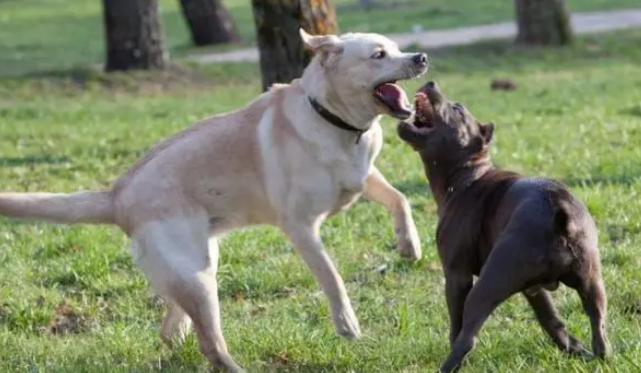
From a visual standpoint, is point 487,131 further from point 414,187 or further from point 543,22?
point 543,22

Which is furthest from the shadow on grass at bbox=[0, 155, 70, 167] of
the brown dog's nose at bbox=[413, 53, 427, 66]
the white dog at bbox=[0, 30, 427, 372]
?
the brown dog's nose at bbox=[413, 53, 427, 66]

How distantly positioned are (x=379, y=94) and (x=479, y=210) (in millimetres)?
1109

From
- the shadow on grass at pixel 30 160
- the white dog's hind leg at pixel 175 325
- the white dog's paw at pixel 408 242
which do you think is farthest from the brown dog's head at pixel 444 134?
the shadow on grass at pixel 30 160

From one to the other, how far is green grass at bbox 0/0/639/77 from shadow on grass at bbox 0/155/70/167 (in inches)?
365

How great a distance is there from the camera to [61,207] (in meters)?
6.39

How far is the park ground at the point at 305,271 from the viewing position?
6074mm

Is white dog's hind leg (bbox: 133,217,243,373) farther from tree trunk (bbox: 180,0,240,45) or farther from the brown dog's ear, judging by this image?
tree trunk (bbox: 180,0,240,45)

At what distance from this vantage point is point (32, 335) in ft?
22.9

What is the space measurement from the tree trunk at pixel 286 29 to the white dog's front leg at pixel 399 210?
3772 millimetres

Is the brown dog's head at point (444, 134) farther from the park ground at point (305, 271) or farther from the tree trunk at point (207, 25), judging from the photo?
the tree trunk at point (207, 25)

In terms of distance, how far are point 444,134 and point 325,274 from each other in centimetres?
89

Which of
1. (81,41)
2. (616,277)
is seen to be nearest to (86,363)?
(616,277)

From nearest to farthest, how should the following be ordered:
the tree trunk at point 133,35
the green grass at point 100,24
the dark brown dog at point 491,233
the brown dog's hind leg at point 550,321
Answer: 1. the dark brown dog at point 491,233
2. the brown dog's hind leg at point 550,321
3. the tree trunk at point 133,35
4. the green grass at point 100,24

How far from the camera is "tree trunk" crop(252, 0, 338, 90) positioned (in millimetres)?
10570
